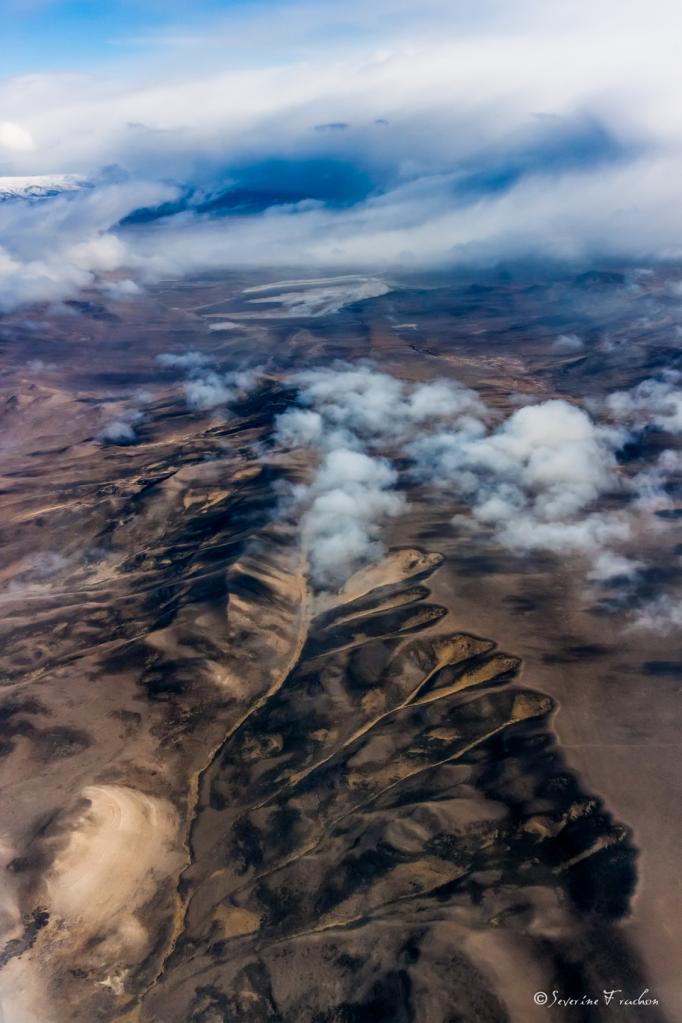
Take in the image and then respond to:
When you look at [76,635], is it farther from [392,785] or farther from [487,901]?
[487,901]

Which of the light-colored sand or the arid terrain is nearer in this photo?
the arid terrain

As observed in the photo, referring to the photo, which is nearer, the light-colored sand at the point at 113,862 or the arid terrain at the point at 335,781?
the arid terrain at the point at 335,781

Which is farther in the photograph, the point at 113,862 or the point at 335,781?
the point at 335,781

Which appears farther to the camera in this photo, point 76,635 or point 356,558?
point 356,558

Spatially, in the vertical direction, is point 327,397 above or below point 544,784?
above

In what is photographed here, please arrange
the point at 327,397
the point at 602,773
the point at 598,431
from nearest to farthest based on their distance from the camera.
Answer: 1. the point at 602,773
2. the point at 598,431
3. the point at 327,397

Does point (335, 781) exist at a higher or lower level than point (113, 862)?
higher

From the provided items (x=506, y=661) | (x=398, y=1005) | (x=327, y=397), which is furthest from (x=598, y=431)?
(x=398, y=1005)

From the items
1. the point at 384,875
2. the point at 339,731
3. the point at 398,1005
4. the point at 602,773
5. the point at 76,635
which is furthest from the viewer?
the point at 76,635
